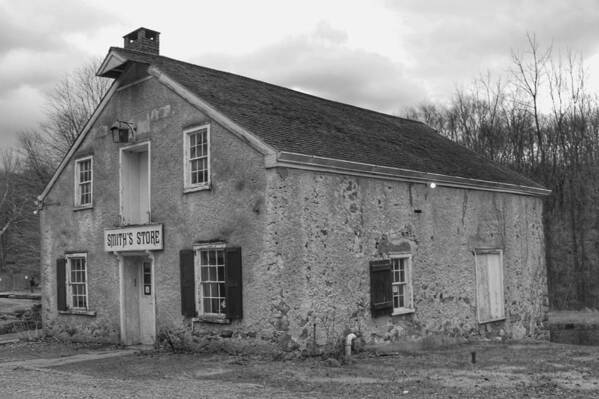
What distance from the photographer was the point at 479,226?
17.1m

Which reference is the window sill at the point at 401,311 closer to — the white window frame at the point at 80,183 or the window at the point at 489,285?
the window at the point at 489,285

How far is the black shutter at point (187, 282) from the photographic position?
44.3 feet

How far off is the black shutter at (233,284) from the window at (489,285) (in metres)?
7.18

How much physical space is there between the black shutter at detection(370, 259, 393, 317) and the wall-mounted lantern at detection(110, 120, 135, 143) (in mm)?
6475

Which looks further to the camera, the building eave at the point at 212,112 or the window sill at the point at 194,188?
the window sill at the point at 194,188

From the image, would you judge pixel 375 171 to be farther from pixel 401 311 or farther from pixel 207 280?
pixel 207 280

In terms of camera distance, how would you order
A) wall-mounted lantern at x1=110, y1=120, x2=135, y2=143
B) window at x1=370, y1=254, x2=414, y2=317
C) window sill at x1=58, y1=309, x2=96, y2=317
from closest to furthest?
1. window at x1=370, y1=254, x2=414, y2=317
2. wall-mounted lantern at x1=110, y1=120, x2=135, y2=143
3. window sill at x1=58, y1=309, x2=96, y2=317

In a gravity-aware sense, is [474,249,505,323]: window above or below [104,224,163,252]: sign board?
below

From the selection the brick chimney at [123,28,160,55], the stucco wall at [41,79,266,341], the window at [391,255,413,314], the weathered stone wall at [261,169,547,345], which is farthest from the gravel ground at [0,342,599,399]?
the brick chimney at [123,28,160,55]

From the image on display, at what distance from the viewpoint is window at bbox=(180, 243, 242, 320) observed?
12.8m

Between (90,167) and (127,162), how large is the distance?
162 cm

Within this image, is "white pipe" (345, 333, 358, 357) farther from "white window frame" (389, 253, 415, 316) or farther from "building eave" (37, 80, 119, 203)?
"building eave" (37, 80, 119, 203)

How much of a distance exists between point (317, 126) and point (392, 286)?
415 centimetres

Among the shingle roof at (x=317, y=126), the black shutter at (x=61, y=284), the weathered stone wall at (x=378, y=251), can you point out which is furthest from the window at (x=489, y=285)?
the black shutter at (x=61, y=284)
